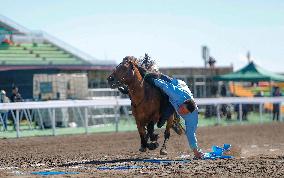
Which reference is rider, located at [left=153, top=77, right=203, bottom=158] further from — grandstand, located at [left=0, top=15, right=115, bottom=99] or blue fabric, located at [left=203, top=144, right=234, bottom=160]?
grandstand, located at [left=0, top=15, right=115, bottom=99]

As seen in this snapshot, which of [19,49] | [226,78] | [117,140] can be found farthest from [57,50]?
[117,140]

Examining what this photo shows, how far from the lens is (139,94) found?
44.6 feet

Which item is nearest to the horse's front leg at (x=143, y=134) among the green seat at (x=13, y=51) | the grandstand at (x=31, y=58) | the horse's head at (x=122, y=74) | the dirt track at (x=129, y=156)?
the dirt track at (x=129, y=156)

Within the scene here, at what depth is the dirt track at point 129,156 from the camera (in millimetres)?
10453

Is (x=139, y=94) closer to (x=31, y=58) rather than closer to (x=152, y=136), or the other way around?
(x=152, y=136)

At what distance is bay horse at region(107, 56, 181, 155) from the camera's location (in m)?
13.4

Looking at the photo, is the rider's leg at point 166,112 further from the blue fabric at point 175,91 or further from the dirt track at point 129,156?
the dirt track at point 129,156

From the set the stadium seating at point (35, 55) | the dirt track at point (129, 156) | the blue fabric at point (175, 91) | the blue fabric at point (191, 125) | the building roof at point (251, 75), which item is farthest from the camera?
the stadium seating at point (35, 55)

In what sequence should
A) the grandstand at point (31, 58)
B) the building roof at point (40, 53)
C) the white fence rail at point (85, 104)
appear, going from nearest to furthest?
the white fence rail at point (85, 104) < the grandstand at point (31, 58) < the building roof at point (40, 53)

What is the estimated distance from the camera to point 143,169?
1092cm

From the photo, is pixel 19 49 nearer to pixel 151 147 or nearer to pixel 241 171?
pixel 151 147

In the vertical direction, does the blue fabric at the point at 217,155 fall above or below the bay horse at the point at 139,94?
below

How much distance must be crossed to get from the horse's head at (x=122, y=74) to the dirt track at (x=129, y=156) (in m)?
1.48

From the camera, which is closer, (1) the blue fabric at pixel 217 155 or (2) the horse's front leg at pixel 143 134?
(1) the blue fabric at pixel 217 155
